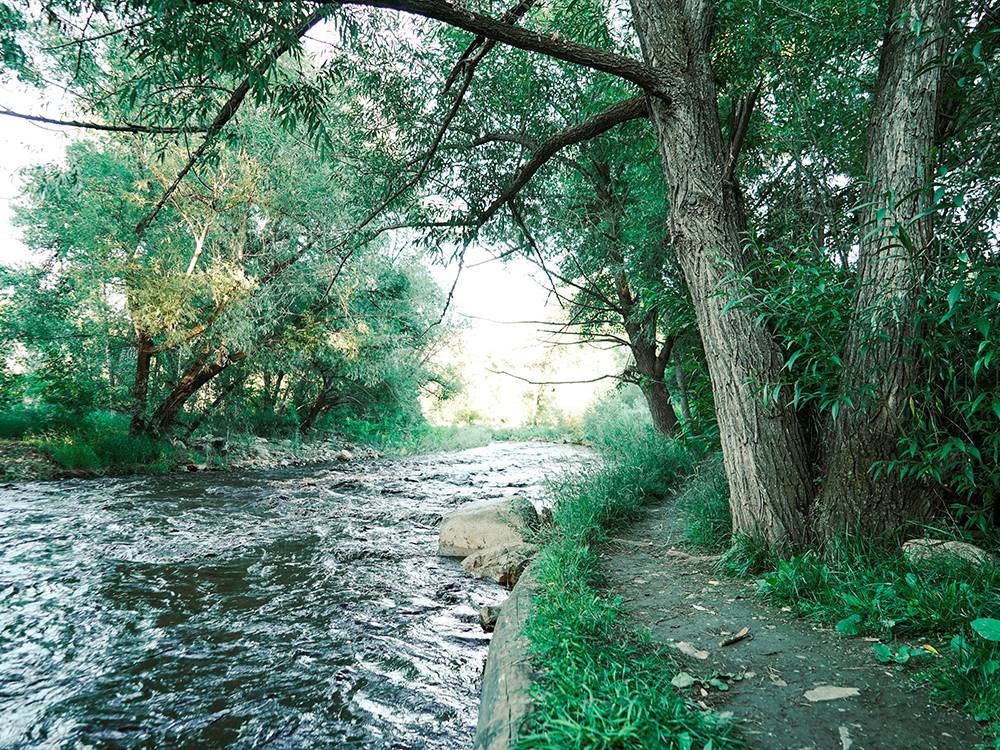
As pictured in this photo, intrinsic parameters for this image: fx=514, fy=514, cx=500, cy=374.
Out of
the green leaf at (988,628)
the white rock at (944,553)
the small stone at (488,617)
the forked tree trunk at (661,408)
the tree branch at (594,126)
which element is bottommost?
the small stone at (488,617)

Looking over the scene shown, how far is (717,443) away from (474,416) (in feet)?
73.2

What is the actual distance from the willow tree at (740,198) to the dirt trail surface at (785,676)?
66cm

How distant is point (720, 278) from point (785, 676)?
218cm

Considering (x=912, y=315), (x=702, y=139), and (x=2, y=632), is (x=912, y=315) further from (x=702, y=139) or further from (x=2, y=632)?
(x=2, y=632)

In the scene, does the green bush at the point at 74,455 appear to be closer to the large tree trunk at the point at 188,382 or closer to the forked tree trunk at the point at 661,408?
the large tree trunk at the point at 188,382

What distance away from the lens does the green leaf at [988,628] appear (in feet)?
5.74

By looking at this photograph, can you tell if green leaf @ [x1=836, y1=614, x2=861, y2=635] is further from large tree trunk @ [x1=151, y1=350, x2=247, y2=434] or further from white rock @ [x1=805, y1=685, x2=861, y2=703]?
large tree trunk @ [x1=151, y1=350, x2=247, y2=434]

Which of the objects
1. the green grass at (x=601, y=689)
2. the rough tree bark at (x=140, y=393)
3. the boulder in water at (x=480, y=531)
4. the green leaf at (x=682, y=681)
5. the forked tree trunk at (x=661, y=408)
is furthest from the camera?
the rough tree bark at (x=140, y=393)

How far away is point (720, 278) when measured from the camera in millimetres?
3240

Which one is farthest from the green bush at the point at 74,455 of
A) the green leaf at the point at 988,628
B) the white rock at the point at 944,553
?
Answer: the green leaf at the point at 988,628

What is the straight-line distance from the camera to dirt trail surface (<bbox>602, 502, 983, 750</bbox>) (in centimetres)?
169

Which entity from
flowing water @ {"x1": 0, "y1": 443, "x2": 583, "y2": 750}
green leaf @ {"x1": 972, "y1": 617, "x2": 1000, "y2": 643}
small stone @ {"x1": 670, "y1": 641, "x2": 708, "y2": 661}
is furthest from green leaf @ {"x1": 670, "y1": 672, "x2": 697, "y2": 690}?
flowing water @ {"x1": 0, "y1": 443, "x2": 583, "y2": 750}

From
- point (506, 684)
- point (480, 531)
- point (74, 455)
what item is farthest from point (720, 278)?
point (74, 455)

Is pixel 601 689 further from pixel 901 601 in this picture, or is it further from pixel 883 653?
pixel 901 601
